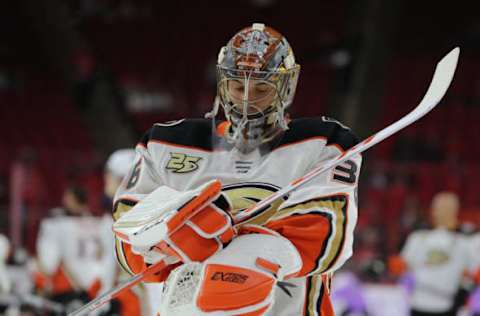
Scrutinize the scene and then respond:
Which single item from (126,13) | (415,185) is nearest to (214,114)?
(415,185)

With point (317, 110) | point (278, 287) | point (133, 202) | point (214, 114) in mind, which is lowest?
point (317, 110)

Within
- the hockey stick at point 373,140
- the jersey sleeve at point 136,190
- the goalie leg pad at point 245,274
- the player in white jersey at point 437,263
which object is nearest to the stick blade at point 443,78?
the hockey stick at point 373,140

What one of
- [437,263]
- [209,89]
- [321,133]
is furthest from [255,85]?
[209,89]

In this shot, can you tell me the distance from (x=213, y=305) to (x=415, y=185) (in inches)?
243

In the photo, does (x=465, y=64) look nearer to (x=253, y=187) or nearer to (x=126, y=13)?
(x=126, y=13)

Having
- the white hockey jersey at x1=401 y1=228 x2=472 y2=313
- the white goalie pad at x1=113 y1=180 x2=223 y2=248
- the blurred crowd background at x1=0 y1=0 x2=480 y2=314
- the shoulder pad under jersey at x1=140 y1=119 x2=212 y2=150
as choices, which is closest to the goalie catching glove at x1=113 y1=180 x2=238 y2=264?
the white goalie pad at x1=113 y1=180 x2=223 y2=248

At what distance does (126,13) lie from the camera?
13.9 metres

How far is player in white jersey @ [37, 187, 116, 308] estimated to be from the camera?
655 cm

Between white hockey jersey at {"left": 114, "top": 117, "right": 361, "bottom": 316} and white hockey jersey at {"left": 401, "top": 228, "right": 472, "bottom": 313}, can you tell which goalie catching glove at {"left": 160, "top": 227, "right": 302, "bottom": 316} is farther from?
white hockey jersey at {"left": 401, "top": 228, "right": 472, "bottom": 313}

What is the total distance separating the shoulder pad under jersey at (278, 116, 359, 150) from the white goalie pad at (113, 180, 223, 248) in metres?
0.30

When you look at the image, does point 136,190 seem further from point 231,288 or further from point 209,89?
point 209,89

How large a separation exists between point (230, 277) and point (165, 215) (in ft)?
0.57

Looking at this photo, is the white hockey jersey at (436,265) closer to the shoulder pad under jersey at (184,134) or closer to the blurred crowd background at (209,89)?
the blurred crowd background at (209,89)

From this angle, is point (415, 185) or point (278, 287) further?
point (415, 185)
